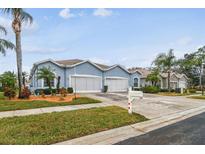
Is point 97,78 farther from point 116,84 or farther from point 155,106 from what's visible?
point 155,106

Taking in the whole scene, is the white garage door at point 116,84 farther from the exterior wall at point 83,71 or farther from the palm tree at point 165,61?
the palm tree at point 165,61

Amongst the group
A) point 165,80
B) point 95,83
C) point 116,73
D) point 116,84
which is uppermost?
point 116,73

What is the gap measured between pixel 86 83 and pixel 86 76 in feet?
2.75

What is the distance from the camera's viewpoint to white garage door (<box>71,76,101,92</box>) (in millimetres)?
27780

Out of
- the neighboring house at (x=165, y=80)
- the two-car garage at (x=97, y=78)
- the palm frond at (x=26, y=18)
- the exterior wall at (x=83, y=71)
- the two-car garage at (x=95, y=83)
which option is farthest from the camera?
the neighboring house at (x=165, y=80)

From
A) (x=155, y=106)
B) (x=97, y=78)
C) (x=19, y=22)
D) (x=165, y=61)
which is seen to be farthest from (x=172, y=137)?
(x=165, y=61)

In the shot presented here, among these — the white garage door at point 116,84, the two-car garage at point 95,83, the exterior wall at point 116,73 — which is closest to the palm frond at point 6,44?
the two-car garage at point 95,83

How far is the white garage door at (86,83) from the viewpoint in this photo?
27.8 m

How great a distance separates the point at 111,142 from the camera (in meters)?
7.16

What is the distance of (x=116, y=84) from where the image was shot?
107ft
